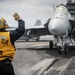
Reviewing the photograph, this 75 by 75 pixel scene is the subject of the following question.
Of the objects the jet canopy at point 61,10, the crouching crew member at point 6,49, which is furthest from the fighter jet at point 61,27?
the crouching crew member at point 6,49

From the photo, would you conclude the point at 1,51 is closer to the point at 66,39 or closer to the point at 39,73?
the point at 39,73

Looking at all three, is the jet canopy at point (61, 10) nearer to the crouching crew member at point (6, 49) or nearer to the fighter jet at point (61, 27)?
the fighter jet at point (61, 27)

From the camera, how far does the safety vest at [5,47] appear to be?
553 cm

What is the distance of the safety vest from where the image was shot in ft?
18.2

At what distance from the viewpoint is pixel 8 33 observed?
567cm

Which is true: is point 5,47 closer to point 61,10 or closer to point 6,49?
point 6,49

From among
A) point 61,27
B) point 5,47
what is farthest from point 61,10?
point 5,47

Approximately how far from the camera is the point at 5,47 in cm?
558

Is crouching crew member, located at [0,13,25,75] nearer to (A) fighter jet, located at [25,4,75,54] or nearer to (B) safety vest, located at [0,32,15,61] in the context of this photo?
(B) safety vest, located at [0,32,15,61]

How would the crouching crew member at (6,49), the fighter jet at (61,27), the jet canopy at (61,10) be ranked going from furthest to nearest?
the jet canopy at (61,10) < the fighter jet at (61,27) < the crouching crew member at (6,49)

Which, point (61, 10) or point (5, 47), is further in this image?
point (61, 10)

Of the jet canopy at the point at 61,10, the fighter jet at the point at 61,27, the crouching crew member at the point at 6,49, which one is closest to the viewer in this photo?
the crouching crew member at the point at 6,49

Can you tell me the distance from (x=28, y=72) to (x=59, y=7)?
34.8ft

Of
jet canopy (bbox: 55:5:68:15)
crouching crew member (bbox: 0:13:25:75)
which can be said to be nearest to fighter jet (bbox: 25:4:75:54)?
jet canopy (bbox: 55:5:68:15)
